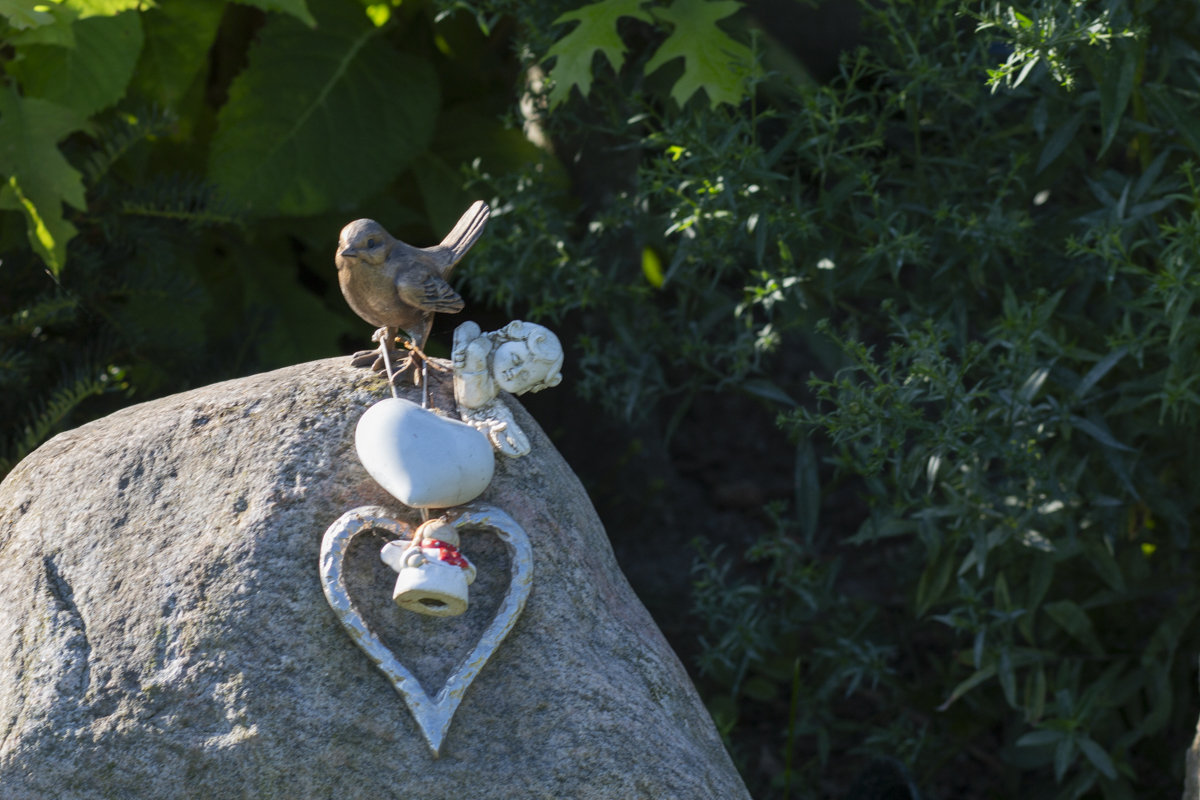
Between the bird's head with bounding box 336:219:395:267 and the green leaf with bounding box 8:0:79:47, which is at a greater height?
the green leaf with bounding box 8:0:79:47

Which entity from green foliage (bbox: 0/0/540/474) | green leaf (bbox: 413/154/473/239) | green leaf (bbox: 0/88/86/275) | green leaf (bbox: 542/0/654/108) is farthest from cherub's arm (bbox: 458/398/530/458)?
green leaf (bbox: 413/154/473/239)

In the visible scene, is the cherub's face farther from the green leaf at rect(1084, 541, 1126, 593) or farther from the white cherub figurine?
the green leaf at rect(1084, 541, 1126, 593)

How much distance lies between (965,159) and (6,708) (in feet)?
7.10

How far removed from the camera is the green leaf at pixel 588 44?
7.46 ft

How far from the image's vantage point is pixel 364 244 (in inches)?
64.9

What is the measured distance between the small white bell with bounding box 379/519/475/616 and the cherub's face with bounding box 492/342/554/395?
0.25 meters

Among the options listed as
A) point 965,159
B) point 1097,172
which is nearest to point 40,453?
point 965,159

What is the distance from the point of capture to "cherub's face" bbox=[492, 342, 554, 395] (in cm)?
167

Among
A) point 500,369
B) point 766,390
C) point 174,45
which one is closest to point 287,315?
point 174,45

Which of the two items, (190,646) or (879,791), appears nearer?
(190,646)

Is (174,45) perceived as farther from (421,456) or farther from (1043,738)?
(1043,738)

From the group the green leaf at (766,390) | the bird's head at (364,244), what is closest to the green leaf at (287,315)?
the green leaf at (766,390)

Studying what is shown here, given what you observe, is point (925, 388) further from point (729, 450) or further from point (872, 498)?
point (729, 450)

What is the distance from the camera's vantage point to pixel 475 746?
5.14 ft
